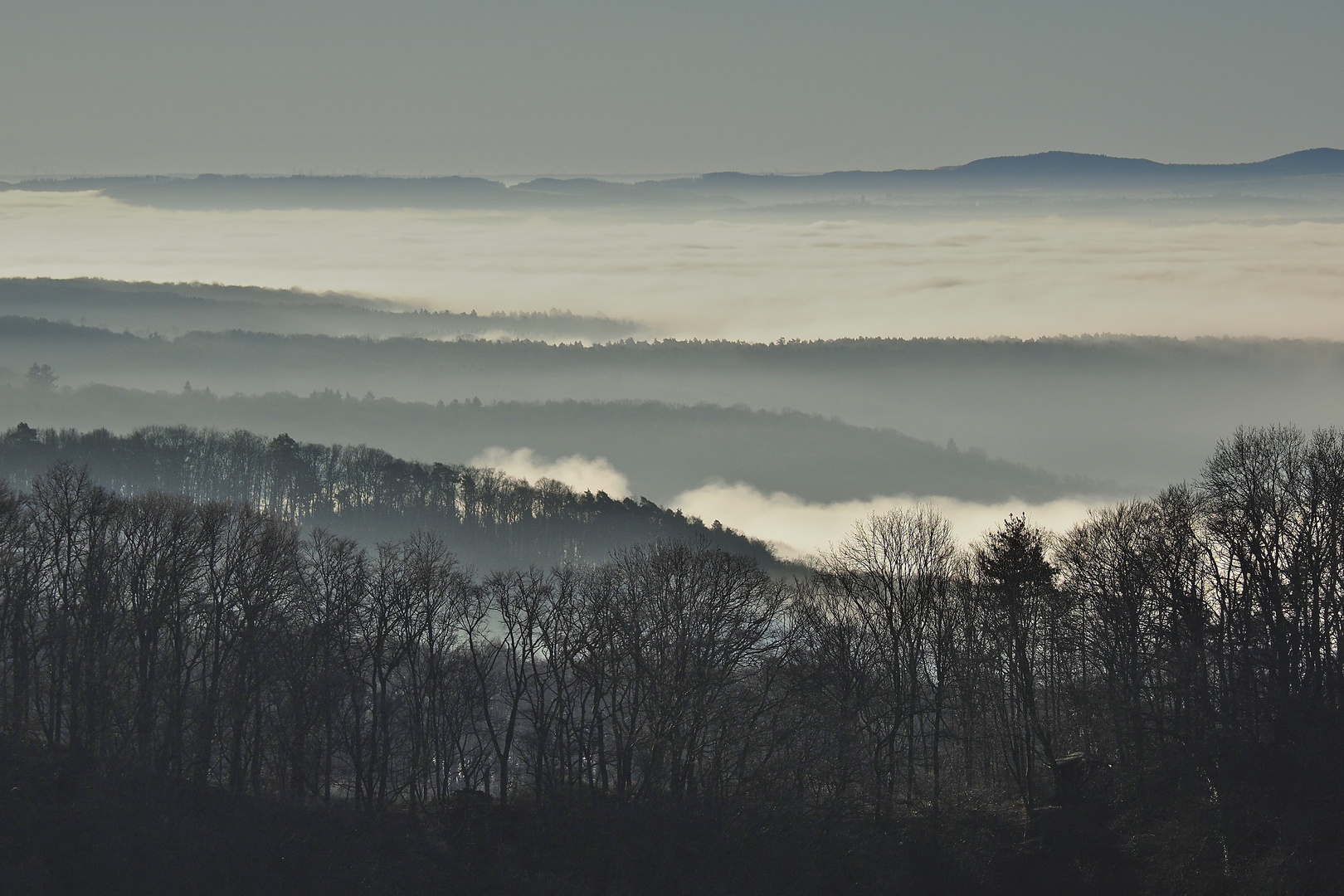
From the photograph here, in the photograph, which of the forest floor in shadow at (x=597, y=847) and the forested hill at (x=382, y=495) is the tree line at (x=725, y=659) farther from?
the forested hill at (x=382, y=495)

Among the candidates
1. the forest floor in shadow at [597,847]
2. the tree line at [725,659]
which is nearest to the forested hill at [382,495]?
the tree line at [725,659]

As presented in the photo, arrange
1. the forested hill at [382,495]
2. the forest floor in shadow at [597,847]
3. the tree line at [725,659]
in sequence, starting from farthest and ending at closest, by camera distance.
A: the forested hill at [382,495]
the tree line at [725,659]
the forest floor in shadow at [597,847]

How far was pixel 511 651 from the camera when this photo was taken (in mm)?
63625

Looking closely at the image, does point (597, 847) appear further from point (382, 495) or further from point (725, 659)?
point (382, 495)

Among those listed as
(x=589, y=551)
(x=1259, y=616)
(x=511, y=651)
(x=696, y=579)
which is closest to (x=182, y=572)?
(x=511, y=651)

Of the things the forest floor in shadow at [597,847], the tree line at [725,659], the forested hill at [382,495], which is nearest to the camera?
the forest floor in shadow at [597,847]

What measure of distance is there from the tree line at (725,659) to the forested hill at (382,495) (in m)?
102

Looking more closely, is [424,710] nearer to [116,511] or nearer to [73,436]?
[116,511]

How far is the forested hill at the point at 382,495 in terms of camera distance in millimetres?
175125

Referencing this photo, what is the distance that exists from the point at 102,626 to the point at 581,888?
86.9 ft

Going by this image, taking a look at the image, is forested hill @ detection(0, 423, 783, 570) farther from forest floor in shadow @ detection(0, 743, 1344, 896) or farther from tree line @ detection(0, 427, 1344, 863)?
forest floor in shadow @ detection(0, 743, 1344, 896)

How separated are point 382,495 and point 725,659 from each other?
134466mm

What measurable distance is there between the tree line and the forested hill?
102 meters

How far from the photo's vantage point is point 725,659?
60469mm
